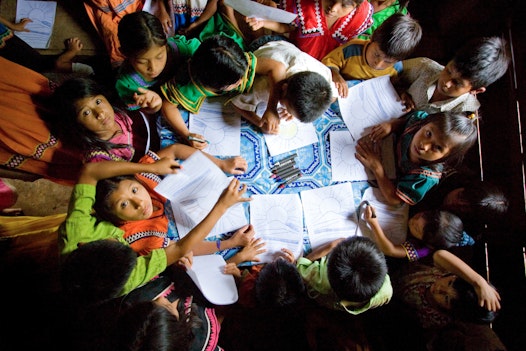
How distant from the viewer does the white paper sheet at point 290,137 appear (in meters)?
1.39

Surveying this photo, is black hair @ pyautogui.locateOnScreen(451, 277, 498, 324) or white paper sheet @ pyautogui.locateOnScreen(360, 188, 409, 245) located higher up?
white paper sheet @ pyautogui.locateOnScreen(360, 188, 409, 245)

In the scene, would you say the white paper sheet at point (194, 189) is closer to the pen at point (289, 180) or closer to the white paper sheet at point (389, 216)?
the pen at point (289, 180)

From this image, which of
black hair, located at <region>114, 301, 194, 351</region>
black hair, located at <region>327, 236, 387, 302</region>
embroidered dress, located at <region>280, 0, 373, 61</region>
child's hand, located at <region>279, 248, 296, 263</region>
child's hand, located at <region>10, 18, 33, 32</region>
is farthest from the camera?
child's hand, located at <region>10, 18, 33, 32</region>

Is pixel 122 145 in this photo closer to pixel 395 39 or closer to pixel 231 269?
pixel 231 269

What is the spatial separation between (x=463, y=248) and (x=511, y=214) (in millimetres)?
275

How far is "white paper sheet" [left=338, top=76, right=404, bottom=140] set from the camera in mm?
1481

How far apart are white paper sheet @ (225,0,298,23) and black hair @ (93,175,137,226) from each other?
2.87 feet

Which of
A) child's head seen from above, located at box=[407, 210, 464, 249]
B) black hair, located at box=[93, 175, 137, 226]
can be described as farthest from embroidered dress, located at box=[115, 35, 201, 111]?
child's head seen from above, located at box=[407, 210, 464, 249]

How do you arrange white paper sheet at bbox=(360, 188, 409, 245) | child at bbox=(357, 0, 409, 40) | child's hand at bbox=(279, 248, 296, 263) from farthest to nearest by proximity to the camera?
1. child at bbox=(357, 0, 409, 40)
2. white paper sheet at bbox=(360, 188, 409, 245)
3. child's hand at bbox=(279, 248, 296, 263)

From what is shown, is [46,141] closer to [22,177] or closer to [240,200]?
[22,177]

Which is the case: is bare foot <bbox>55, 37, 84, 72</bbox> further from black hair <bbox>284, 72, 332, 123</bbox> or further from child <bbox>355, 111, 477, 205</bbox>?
child <bbox>355, 111, 477, 205</bbox>

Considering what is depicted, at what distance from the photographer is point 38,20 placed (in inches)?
67.4

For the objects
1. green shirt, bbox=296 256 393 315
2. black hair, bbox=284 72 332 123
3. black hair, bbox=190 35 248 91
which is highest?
black hair, bbox=190 35 248 91

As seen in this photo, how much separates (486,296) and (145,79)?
1.61 m
